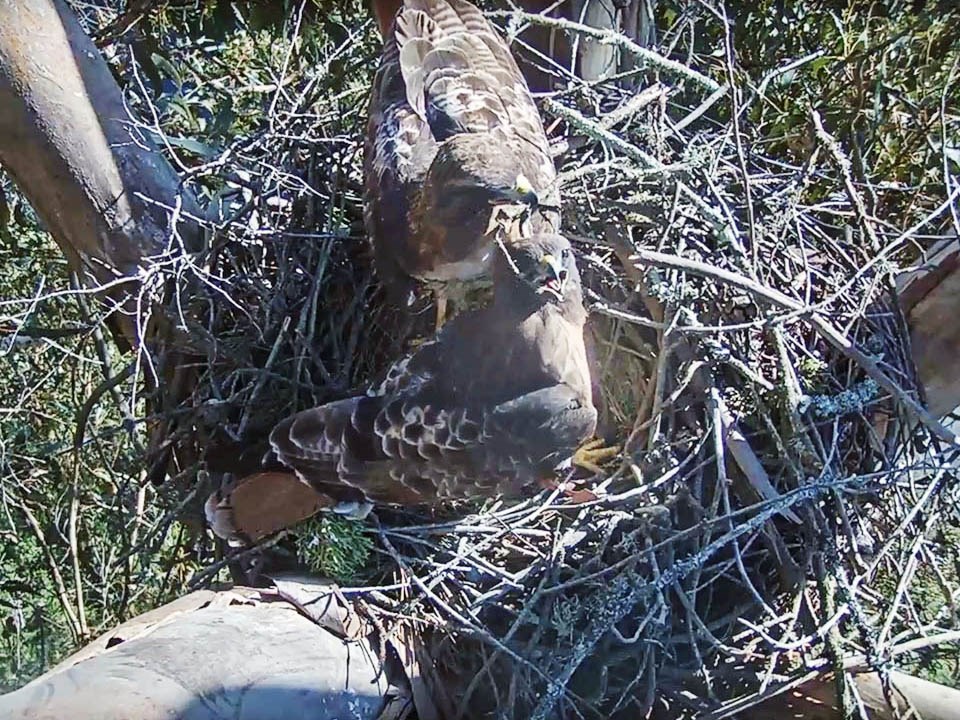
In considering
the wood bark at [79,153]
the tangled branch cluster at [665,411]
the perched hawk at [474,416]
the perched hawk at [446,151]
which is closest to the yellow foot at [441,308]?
the perched hawk at [446,151]

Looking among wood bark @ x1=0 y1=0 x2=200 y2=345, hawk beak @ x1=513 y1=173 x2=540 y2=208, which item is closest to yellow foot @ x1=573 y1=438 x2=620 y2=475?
hawk beak @ x1=513 y1=173 x2=540 y2=208

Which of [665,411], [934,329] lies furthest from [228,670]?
[934,329]

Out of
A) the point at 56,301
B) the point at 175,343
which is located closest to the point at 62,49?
the point at 175,343

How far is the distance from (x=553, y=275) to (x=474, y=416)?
0.96 feet

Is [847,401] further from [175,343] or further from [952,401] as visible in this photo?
[175,343]

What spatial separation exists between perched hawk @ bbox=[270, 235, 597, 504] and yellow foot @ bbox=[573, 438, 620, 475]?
0.54ft

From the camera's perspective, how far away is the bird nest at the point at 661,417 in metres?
1.68

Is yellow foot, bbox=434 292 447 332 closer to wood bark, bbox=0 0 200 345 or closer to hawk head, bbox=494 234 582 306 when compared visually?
hawk head, bbox=494 234 582 306

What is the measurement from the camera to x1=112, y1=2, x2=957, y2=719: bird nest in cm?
168

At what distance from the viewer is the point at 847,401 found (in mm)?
1699

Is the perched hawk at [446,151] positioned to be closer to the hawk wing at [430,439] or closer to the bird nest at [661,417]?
the bird nest at [661,417]

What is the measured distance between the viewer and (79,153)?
1688 millimetres

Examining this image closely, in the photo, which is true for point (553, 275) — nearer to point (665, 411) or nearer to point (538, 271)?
point (538, 271)

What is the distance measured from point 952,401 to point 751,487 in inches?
15.1
